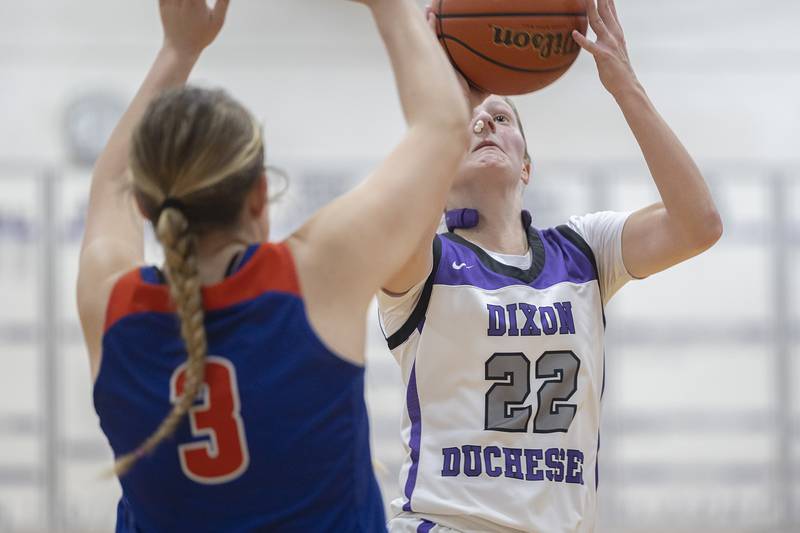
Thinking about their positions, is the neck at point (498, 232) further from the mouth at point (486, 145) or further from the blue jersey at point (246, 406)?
the blue jersey at point (246, 406)

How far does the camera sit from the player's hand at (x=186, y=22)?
199 centimetres

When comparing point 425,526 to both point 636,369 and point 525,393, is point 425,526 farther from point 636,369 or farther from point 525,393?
point 636,369

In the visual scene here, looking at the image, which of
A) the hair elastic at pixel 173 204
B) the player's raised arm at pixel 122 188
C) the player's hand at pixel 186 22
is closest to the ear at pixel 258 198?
the hair elastic at pixel 173 204

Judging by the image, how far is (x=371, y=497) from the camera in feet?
5.70

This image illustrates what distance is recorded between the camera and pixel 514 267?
111 inches

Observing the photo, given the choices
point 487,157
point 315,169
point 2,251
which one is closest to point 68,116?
point 2,251

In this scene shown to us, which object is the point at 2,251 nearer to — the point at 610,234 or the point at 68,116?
the point at 68,116

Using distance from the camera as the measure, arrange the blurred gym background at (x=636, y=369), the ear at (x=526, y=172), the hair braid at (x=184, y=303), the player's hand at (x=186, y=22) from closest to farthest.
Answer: the hair braid at (x=184, y=303) < the player's hand at (x=186, y=22) < the ear at (x=526, y=172) < the blurred gym background at (x=636, y=369)

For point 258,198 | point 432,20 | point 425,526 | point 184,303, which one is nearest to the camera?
point 184,303

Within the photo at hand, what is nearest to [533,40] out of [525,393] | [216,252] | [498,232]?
[498,232]

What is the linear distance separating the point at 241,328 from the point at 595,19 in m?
1.48

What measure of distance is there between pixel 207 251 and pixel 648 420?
668 centimetres


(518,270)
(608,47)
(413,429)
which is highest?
(608,47)

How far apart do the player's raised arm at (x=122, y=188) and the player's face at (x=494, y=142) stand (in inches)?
40.3
